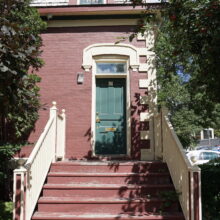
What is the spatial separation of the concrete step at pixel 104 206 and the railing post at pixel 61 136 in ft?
5.58

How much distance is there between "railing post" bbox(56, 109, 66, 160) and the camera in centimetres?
638

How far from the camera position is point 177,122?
1884 cm

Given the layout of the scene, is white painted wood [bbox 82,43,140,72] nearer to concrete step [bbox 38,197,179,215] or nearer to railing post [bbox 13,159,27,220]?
concrete step [bbox 38,197,179,215]

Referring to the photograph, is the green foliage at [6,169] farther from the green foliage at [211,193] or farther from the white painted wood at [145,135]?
the green foliage at [211,193]

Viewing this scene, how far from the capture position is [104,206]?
4.72 meters

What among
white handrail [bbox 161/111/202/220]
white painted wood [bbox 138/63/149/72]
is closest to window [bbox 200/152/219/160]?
white painted wood [bbox 138/63/149/72]

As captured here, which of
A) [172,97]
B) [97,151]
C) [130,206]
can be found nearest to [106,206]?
[130,206]

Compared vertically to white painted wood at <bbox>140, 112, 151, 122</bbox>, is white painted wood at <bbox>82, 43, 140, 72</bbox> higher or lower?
higher

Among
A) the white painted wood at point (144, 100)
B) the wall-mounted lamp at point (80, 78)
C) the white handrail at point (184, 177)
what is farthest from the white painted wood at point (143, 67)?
the white handrail at point (184, 177)

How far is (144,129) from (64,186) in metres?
2.62

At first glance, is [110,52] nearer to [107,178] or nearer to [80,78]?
[80,78]

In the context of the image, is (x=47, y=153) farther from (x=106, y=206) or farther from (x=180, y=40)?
(x=180, y=40)

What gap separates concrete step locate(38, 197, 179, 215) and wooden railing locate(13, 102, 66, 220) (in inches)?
12.1

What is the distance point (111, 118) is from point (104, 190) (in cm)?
248
